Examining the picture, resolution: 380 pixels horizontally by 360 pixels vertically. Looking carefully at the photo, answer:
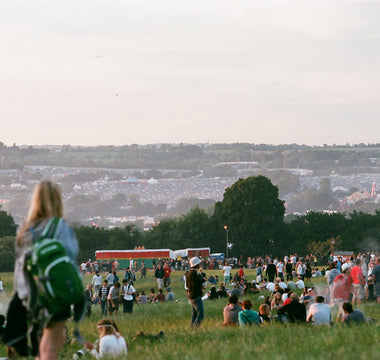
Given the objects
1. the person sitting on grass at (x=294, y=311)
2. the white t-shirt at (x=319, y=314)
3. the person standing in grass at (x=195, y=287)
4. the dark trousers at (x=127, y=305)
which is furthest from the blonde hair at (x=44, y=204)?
the dark trousers at (x=127, y=305)

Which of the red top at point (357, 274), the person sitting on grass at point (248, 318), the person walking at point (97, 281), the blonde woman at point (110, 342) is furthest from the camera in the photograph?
the person walking at point (97, 281)

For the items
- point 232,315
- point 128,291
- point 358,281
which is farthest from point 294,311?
point 128,291

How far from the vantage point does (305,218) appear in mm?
133625

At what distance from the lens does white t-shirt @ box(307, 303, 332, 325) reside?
16.6 meters

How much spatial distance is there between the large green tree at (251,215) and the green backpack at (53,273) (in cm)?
11751

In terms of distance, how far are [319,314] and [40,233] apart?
10.7 metres

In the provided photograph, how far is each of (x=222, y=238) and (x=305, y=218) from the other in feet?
48.1

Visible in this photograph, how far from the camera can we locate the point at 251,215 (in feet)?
412

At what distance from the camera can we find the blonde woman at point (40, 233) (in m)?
7.16

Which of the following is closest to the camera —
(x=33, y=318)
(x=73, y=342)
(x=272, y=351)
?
(x=33, y=318)

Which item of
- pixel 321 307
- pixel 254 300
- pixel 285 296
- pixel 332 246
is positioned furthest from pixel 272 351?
pixel 332 246

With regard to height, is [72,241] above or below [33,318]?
above

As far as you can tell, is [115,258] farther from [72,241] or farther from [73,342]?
[72,241]

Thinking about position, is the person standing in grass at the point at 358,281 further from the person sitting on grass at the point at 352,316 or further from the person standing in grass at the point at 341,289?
the person sitting on grass at the point at 352,316
